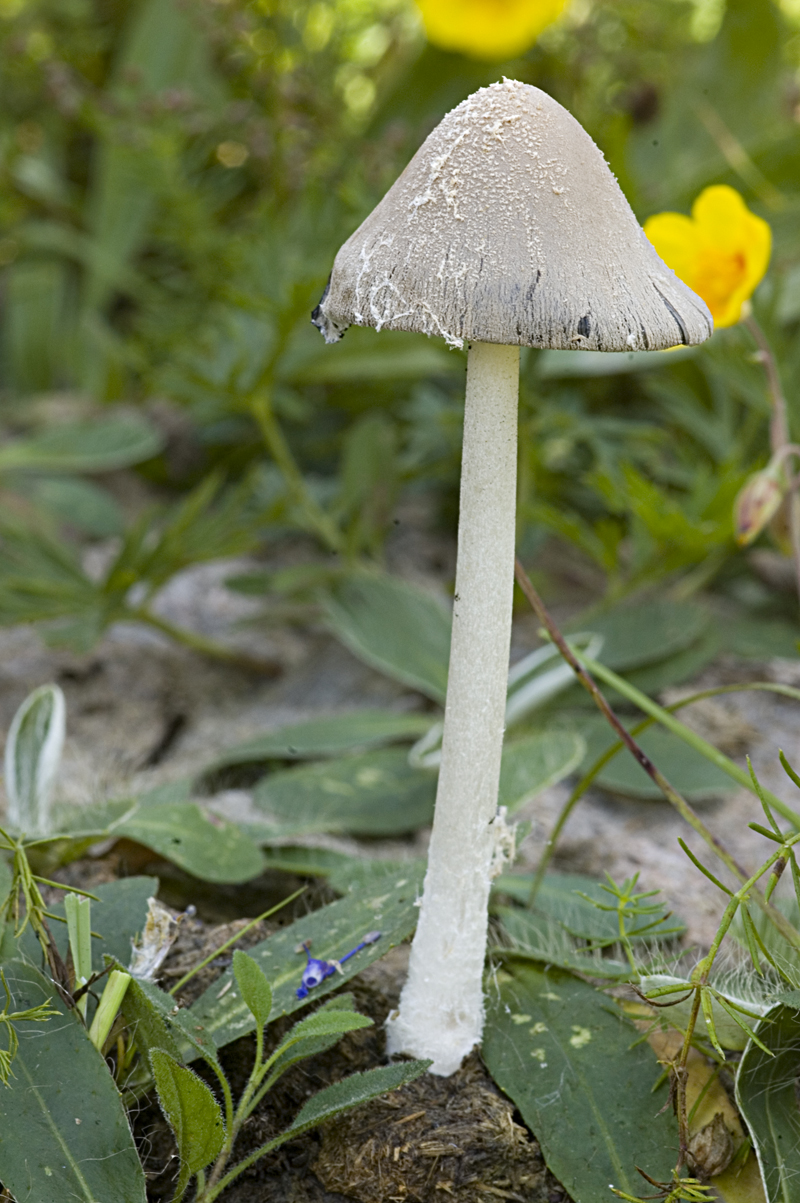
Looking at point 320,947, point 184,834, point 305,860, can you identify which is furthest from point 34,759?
point 320,947

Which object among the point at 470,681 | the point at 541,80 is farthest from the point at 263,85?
the point at 470,681

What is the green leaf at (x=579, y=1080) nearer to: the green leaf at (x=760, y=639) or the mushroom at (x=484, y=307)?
the mushroom at (x=484, y=307)

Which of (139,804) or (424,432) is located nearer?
(139,804)

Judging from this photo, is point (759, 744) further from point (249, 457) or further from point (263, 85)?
point (263, 85)

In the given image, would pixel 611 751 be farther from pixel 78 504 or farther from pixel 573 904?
pixel 78 504

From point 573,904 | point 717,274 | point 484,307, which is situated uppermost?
point 717,274
